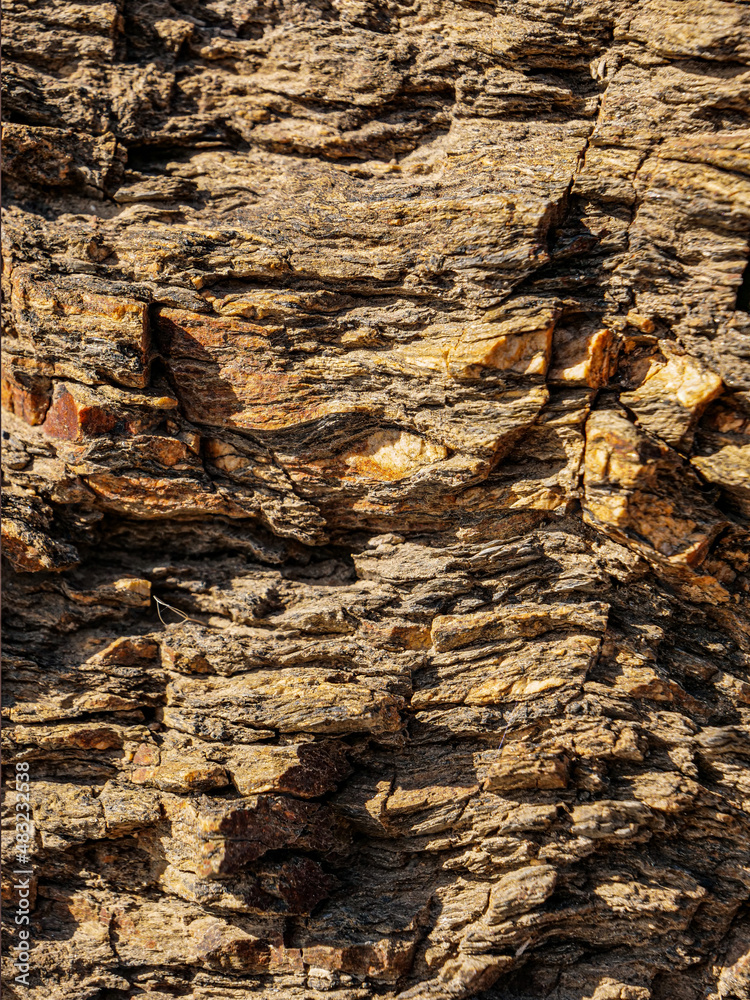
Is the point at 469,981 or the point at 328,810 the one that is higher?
the point at 328,810

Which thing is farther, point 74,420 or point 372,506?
point 372,506

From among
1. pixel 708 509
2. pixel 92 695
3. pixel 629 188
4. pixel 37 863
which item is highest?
pixel 629 188

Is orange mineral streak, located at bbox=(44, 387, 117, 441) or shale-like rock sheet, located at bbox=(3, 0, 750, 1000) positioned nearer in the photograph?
shale-like rock sheet, located at bbox=(3, 0, 750, 1000)

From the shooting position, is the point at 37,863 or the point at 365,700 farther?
the point at 37,863

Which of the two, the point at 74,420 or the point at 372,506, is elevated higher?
the point at 74,420

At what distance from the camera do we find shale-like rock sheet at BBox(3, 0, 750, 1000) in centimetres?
973

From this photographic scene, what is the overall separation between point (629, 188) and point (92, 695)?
11130mm

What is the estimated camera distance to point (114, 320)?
10.0m

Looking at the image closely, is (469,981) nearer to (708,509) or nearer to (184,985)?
(184,985)

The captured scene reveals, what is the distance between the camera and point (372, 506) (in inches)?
410

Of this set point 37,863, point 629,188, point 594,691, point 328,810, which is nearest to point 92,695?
point 37,863

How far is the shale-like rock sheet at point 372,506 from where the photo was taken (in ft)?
31.9

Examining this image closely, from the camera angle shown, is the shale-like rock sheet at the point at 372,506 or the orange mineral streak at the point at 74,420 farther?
the orange mineral streak at the point at 74,420

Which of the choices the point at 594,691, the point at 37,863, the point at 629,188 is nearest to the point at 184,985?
the point at 37,863
